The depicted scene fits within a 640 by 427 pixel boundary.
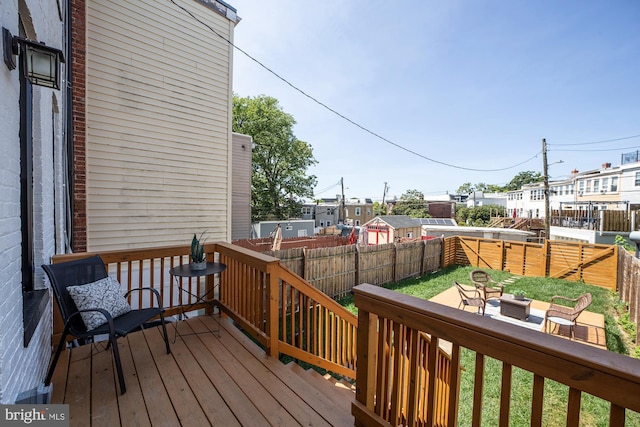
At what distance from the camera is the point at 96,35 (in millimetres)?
4277

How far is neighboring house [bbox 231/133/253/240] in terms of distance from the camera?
1299 centimetres

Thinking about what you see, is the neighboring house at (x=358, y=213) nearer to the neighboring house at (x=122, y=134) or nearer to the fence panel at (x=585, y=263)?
the fence panel at (x=585, y=263)

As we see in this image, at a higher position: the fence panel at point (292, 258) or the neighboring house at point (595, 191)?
the neighboring house at point (595, 191)

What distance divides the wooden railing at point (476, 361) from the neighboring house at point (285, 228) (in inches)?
621

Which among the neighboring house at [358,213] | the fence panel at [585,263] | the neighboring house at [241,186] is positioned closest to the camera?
the fence panel at [585,263]

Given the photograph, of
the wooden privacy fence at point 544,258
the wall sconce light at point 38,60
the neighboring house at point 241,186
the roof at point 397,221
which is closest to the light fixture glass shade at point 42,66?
the wall sconce light at point 38,60

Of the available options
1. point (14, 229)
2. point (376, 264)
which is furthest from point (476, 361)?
point (376, 264)

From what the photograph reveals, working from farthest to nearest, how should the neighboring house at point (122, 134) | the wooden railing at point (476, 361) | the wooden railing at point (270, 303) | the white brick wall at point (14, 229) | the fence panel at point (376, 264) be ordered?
1. the fence panel at point (376, 264)
2. the wooden railing at point (270, 303)
3. the neighboring house at point (122, 134)
4. the white brick wall at point (14, 229)
5. the wooden railing at point (476, 361)

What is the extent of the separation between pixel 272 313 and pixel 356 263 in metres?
6.27

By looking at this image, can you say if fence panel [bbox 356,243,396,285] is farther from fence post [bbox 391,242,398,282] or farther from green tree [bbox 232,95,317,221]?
green tree [bbox 232,95,317,221]

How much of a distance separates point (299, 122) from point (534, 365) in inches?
906

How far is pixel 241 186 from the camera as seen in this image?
1369 centimetres

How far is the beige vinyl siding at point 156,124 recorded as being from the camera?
434 centimetres

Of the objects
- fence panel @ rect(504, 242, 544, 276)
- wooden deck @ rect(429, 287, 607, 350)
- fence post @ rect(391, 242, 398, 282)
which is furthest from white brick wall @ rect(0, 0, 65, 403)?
fence panel @ rect(504, 242, 544, 276)
